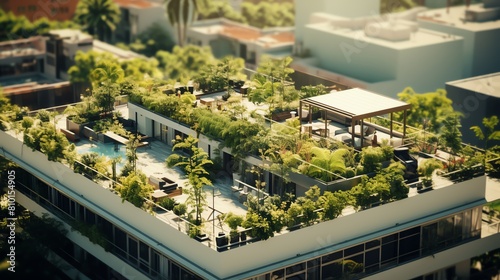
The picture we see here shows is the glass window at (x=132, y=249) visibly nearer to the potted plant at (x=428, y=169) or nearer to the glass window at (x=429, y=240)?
the glass window at (x=429, y=240)

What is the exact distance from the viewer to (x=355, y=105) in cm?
5681

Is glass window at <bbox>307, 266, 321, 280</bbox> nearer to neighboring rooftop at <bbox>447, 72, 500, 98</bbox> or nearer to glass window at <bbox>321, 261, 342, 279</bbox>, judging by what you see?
glass window at <bbox>321, 261, 342, 279</bbox>

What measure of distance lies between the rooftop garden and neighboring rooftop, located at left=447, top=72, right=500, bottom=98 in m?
9.69

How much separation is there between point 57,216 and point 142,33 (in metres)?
60.0

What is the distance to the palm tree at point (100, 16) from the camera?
112 meters

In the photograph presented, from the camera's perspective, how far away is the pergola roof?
5553cm

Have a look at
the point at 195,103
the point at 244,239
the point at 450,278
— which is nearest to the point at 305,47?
the point at 195,103

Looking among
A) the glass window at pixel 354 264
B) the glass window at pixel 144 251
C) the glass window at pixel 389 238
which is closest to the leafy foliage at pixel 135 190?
the glass window at pixel 144 251

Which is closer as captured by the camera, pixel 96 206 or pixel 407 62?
pixel 96 206

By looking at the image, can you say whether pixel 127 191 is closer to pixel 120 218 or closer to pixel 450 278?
pixel 120 218

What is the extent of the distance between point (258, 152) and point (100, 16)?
61.1 m

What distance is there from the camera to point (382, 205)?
5144cm

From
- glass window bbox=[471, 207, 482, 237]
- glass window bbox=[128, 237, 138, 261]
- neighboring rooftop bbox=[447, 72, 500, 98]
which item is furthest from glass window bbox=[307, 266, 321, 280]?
neighboring rooftop bbox=[447, 72, 500, 98]

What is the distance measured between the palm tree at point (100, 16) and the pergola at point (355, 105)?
5686cm
